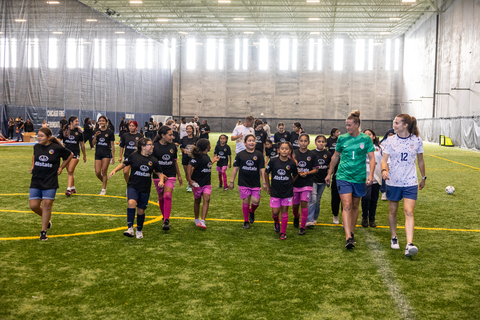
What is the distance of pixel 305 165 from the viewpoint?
25.5 ft

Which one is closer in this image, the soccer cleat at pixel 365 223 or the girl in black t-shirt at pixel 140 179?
the girl in black t-shirt at pixel 140 179

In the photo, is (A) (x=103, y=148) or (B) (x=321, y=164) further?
(A) (x=103, y=148)

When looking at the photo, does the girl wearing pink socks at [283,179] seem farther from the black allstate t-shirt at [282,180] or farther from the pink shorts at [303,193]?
the pink shorts at [303,193]

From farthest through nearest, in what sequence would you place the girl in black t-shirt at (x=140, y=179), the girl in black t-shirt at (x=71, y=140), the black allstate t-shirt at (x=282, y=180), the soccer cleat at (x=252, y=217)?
the girl in black t-shirt at (x=71, y=140) → the soccer cleat at (x=252, y=217) → the black allstate t-shirt at (x=282, y=180) → the girl in black t-shirt at (x=140, y=179)

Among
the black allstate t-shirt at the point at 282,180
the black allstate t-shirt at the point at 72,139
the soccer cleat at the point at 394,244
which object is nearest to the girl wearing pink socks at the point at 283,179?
the black allstate t-shirt at the point at 282,180

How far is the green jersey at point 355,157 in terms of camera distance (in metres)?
6.89

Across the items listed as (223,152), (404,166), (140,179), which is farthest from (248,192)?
(223,152)

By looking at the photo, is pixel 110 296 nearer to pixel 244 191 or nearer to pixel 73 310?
pixel 73 310

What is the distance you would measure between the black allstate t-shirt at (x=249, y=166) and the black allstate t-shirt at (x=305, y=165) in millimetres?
660

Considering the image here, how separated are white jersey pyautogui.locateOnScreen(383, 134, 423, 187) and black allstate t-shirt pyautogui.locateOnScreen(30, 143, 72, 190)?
207 inches

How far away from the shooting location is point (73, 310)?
4.53m

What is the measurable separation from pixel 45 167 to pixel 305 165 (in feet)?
14.2

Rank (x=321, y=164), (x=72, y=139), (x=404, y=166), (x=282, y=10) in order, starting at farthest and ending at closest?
(x=282, y=10), (x=72, y=139), (x=321, y=164), (x=404, y=166)

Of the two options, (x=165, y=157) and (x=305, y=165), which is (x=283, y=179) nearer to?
(x=305, y=165)
